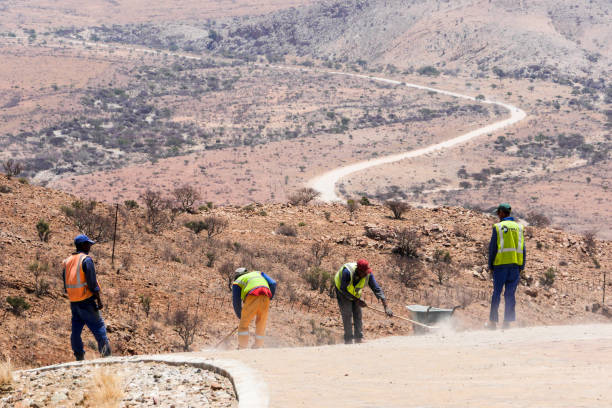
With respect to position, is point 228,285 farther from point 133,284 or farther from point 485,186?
point 485,186

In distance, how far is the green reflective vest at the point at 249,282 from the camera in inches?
359

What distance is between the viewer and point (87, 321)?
8391mm

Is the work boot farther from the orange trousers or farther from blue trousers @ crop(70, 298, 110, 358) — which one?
the orange trousers

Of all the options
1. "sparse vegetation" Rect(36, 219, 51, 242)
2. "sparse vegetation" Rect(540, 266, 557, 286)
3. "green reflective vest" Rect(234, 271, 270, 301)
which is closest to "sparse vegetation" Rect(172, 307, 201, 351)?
"green reflective vest" Rect(234, 271, 270, 301)

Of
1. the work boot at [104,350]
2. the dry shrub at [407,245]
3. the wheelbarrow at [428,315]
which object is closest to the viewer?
the work boot at [104,350]

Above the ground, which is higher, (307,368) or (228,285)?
(307,368)

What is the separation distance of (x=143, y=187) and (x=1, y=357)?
123 ft

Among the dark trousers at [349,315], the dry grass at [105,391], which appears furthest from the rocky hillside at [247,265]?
the dry grass at [105,391]

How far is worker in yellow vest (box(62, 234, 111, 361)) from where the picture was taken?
8227 mm

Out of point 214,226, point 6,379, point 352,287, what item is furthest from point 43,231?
point 6,379

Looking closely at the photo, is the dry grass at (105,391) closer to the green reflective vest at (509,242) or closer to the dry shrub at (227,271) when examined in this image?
the green reflective vest at (509,242)

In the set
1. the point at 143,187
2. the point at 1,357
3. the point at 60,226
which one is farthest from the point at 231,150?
the point at 1,357

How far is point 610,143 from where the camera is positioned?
5959 cm

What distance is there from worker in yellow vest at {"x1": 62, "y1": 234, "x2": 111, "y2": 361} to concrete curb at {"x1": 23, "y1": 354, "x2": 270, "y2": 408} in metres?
0.67
